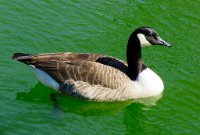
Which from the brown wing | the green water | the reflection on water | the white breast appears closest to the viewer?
the green water

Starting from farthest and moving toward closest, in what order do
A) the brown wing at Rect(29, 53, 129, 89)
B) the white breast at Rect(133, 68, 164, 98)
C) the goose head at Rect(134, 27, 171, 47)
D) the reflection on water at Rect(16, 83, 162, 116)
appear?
the white breast at Rect(133, 68, 164, 98), the goose head at Rect(134, 27, 171, 47), the brown wing at Rect(29, 53, 129, 89), the reflection on water at Rect(16, 83, 162, 116)

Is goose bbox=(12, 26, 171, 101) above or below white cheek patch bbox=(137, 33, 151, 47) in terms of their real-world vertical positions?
below

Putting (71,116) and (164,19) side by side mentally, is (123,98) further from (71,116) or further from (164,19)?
(164,19)

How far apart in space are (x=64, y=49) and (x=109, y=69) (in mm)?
2060

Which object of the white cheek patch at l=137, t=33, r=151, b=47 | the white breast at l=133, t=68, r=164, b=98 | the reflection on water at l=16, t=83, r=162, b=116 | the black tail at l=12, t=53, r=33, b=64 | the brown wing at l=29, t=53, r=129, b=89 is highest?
the white cheek patch at l=137, t=33, r=151, b=47

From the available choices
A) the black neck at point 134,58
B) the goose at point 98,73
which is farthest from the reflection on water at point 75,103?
the black neck at point 134,58

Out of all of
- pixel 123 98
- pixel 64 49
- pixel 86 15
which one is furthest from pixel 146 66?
pixel 86 15

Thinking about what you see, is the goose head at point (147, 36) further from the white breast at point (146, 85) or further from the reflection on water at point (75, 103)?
the reflection on water at point (75, 103)

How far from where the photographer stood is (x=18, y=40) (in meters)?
13.5

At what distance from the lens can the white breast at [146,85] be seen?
1212 cm

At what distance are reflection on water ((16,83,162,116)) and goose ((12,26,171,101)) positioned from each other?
0.14 metres

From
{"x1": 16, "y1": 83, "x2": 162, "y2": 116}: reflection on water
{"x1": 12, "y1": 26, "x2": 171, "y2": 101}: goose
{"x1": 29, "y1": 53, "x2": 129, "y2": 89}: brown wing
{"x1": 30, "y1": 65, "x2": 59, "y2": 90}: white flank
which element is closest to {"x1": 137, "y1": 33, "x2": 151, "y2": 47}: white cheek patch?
{"x1": 12, "y1": 26, "x2": 171, "y2": 101}: goose

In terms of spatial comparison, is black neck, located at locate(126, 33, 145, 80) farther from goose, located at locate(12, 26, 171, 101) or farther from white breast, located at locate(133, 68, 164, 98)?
white breast, located at locate(133, 68, 164, 98)

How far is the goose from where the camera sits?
1174 centimetres
